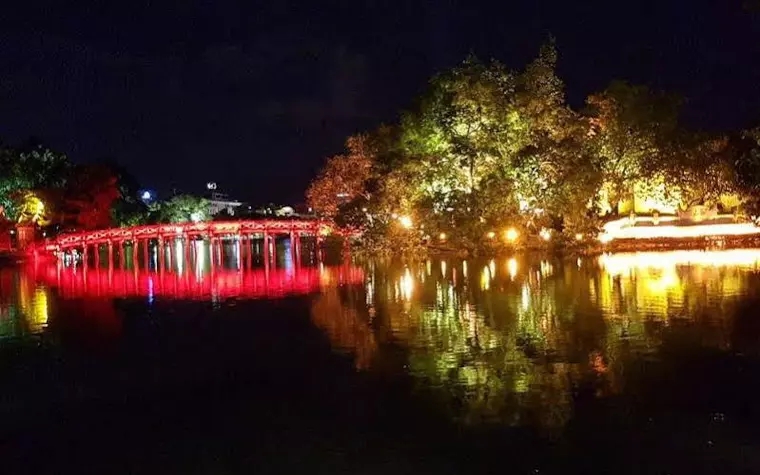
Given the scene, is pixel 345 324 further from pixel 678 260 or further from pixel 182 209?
pixel 182 209

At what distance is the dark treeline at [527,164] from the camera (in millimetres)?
32250

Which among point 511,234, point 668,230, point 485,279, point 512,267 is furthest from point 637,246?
point 485,279

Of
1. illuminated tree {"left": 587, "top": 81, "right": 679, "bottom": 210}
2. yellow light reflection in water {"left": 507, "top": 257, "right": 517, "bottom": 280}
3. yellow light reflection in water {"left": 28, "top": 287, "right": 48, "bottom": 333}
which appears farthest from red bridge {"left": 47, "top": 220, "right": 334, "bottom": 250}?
yellow light reflection in water {"left": 28, "top": 287, "right": 48, "bottom": 333}

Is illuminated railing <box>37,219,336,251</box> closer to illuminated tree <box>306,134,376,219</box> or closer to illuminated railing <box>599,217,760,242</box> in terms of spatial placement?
illuminated tree <box>306,134,376,219</box>

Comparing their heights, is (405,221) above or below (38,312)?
above

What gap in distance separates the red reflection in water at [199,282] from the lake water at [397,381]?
191 cm

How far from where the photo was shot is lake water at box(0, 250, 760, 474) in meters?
7.75

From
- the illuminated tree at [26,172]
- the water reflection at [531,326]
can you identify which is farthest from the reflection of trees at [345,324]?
the illuminated tree at [26,172]

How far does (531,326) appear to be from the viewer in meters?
14.4

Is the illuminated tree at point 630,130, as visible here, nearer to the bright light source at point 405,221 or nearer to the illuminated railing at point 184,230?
the bright light source at point 405,221

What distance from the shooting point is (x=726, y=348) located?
465 inches

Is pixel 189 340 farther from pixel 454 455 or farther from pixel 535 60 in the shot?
pixel 535 60

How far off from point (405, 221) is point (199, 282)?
1090 cm

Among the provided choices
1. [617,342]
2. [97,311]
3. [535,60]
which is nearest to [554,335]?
[617,342]
